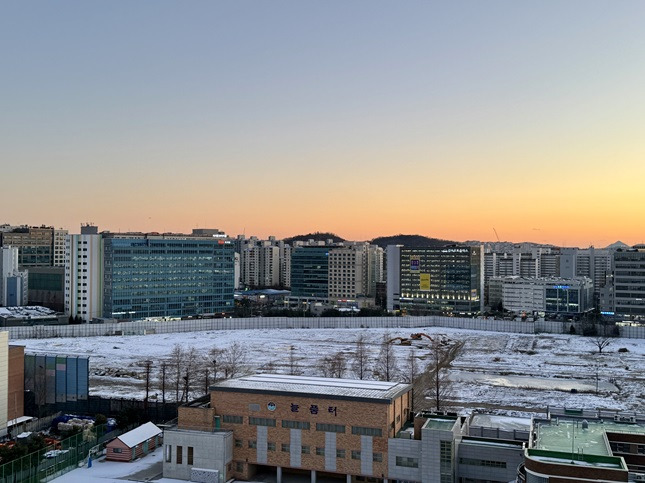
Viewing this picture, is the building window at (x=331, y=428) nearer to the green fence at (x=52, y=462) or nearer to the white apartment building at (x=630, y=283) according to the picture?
the green fence at (x=52, y=462)

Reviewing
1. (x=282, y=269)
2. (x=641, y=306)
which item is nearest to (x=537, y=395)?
(x=641, y=306)

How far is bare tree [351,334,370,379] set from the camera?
39644 millimetres

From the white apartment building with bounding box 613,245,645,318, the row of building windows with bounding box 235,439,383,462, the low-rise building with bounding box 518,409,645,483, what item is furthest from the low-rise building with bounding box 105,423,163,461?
the white apartment building with bounding box 613,245,645,318

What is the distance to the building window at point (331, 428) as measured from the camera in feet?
70.1

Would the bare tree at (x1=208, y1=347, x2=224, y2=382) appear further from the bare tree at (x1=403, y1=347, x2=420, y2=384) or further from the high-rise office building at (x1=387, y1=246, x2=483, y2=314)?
the high-rise office building at (x1=387, y1=246, x2=483, y2=314)

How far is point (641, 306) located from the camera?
74.0m

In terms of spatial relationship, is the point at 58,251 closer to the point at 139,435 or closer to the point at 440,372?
the point at 440,372

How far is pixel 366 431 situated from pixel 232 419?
16.0 ft

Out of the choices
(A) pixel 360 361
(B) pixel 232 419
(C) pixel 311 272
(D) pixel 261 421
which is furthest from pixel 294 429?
(C) pixel 311 272

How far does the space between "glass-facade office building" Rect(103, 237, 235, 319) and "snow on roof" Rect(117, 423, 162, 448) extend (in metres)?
49.6

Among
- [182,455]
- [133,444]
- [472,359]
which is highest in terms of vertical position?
[182,455]

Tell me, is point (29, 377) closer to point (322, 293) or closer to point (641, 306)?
point (641, 306)

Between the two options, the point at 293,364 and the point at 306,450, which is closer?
the point at 306,450

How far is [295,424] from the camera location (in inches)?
861
